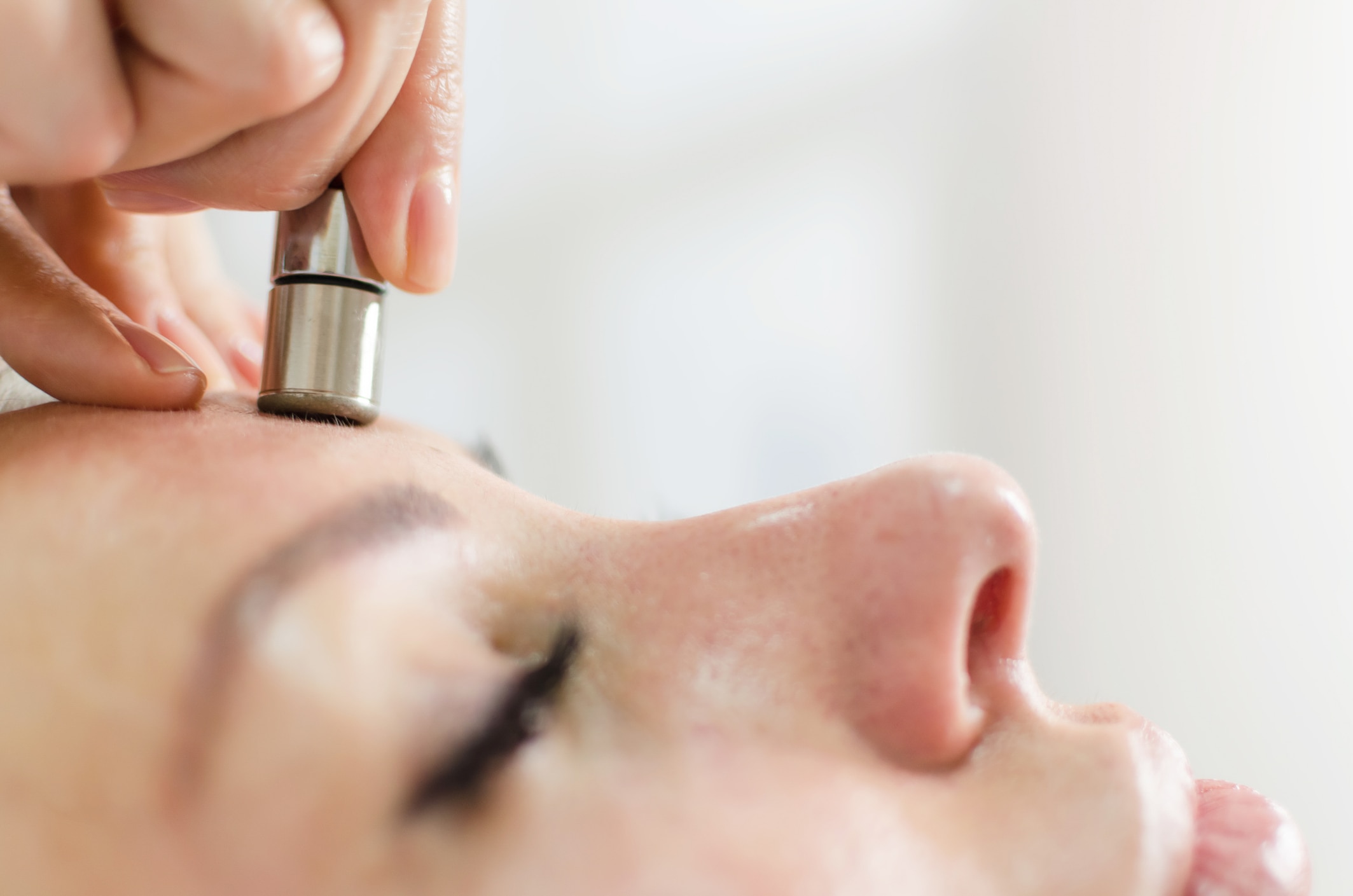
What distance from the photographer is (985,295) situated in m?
1.62

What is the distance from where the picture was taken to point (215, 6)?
1.43 feet

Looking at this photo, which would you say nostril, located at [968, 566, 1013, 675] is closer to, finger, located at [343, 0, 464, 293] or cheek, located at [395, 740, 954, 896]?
cheek, located at [395, 740, 954, 896]

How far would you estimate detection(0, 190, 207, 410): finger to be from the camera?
0.58 m

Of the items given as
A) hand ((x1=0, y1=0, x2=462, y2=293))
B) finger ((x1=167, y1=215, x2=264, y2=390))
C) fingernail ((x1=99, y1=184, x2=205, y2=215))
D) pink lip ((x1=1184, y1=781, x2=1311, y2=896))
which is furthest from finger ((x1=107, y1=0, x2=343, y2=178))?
finger ((x1=167, y1=215, x2=264, y2=390))

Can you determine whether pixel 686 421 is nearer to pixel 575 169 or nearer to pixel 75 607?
pixel 575 169

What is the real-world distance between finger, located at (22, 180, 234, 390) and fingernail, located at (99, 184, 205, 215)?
0.37 m

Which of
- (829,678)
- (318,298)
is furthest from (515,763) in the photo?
(318,298)

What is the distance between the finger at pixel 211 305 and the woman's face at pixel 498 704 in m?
0.65

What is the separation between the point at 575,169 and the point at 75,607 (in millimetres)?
1393

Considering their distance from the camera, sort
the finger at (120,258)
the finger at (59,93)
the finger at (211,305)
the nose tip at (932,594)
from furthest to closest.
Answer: the finger at (211,305), the finger at (120,258), the nose tip at (932,594), the finger at (59,93)

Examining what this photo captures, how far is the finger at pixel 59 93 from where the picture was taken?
41 cm

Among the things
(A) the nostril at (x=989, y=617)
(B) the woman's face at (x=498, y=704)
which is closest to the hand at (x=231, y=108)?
(B) the woman's face at (x=498, y=704)

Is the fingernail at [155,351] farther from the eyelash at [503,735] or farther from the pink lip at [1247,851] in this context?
the pink lip at [1247,851]

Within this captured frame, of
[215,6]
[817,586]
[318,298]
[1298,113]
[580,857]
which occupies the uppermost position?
[1298,113]
